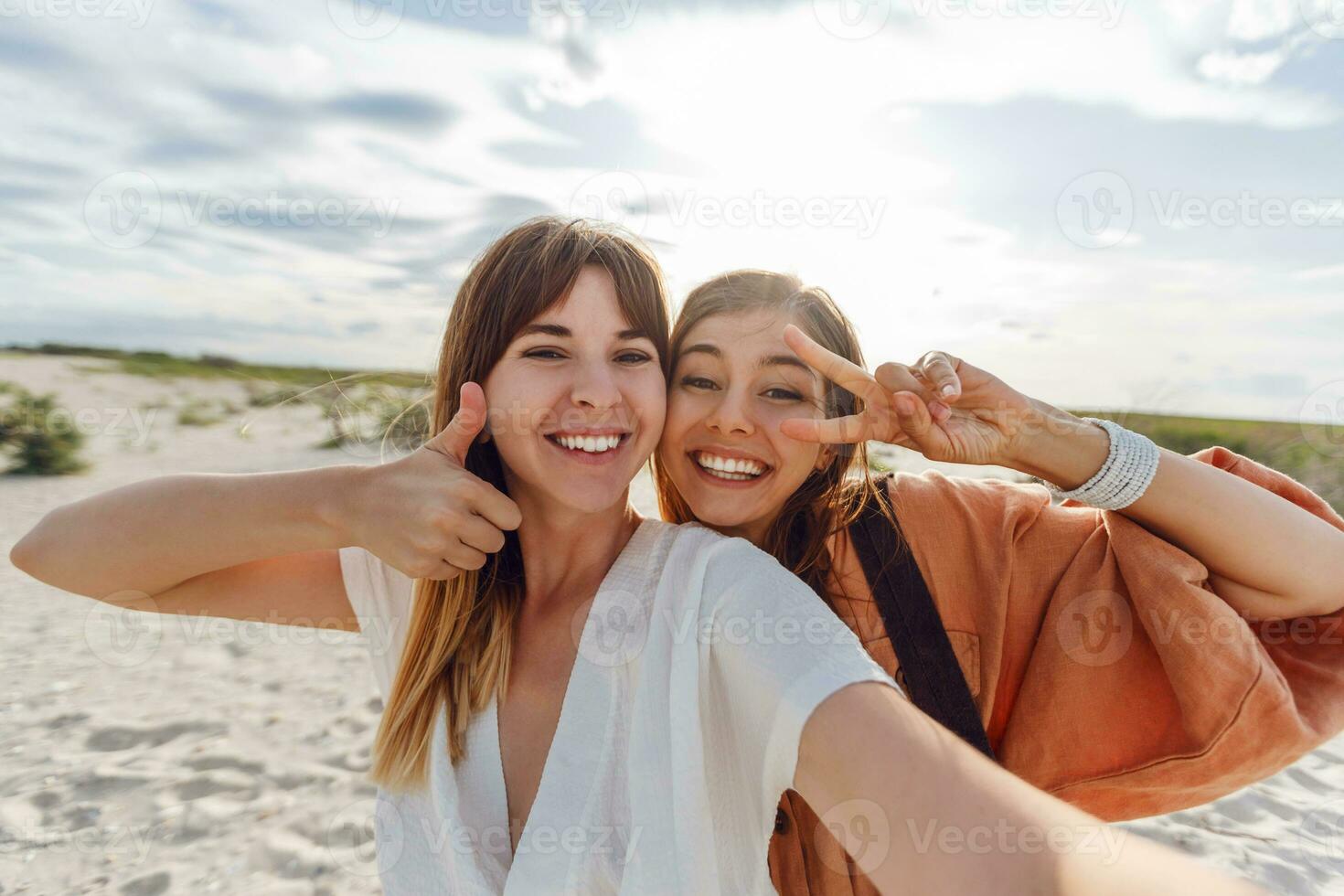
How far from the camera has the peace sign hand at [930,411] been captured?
6.61ft

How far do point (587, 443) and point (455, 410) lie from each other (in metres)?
0.48

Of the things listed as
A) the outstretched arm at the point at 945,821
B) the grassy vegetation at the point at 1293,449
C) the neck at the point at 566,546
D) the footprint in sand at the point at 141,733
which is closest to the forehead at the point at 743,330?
the neck at the point at 566,546

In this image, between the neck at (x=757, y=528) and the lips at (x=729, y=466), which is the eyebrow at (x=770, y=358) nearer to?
the lips at (x=729, y=466)

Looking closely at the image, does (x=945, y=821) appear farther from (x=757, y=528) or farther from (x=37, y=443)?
(x=37, y=443)

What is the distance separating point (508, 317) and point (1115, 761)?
2.11m

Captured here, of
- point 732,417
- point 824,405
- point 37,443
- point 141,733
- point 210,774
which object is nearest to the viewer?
point 732,417

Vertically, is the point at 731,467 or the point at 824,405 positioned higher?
the point at 824,405

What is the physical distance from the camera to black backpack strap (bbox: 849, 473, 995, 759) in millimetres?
1997

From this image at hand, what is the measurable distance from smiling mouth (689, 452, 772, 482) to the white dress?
1.19ft

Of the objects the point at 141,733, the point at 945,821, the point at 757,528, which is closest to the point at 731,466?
the point at 757,528

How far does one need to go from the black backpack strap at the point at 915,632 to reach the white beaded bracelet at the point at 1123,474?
52 centimetres

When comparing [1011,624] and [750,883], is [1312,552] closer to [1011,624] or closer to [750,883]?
[1011,624]

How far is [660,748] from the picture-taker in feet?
5.61

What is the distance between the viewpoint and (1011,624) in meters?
2.18
